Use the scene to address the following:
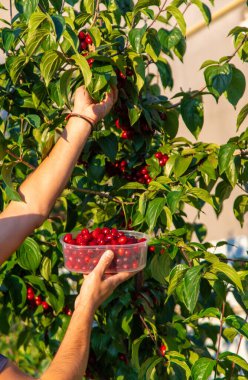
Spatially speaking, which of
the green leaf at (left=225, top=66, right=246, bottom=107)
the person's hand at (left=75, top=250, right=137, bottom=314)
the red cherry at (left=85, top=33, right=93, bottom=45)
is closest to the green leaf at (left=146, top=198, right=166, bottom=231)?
the person's hand at (left=75, top=250, right=137, bottom=314)

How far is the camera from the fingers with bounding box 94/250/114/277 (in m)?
1.46

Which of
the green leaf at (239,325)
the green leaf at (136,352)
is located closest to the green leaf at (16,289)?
the green leaf at (136,352)

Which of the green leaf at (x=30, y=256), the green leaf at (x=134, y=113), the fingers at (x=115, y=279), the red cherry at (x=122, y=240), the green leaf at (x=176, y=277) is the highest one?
the green leaf at (x=134, y=113)

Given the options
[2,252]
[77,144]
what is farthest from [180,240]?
[2,252]

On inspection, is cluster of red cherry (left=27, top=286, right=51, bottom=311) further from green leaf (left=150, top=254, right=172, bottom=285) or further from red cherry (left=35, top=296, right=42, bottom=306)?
green leaf (left=150, top=254, right=172, bottom=285)

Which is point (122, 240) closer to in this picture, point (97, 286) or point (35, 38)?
point (97, 286)

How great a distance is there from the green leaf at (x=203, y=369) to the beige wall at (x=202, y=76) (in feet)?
10.9

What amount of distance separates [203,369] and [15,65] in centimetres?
85

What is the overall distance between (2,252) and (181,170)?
59 cm

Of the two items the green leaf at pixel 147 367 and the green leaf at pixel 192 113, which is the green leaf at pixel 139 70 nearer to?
the green leaf at pixel 192 113

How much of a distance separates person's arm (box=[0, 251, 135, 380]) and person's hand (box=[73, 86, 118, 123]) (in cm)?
32

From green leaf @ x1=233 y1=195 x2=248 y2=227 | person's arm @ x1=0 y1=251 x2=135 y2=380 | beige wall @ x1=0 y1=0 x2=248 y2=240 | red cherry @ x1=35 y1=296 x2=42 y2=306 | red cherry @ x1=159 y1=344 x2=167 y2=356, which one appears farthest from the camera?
beige wall @ x1=0 y1=0 x2=248 y2=240

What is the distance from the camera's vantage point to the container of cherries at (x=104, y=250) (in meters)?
1.52

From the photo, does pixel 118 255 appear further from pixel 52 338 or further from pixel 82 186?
pixel 52 338
